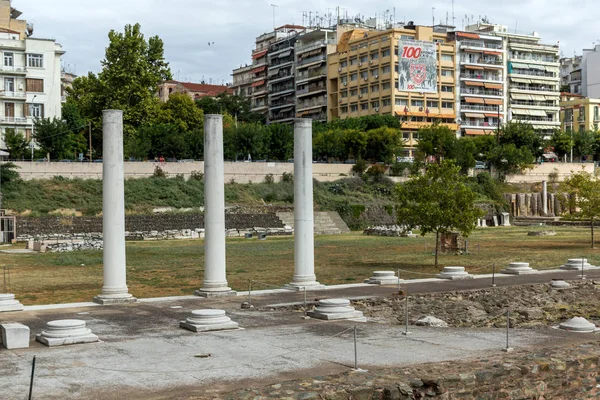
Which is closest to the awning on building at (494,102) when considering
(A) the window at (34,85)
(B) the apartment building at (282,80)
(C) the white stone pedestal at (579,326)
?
(B) the apartment building at (282,80)

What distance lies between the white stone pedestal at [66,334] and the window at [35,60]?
74.2 meters

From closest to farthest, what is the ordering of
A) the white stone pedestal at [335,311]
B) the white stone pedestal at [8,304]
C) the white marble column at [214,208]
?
the white stone pedestal at [335,311] → the white stone pedestal at [8,304] → the white marble column at [214,208]

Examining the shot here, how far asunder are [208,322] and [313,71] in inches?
4671

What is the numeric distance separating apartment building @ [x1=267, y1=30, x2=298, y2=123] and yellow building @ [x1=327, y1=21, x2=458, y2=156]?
46.0ft

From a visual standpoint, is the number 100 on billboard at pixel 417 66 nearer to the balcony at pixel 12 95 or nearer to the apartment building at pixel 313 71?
the apartment building at pixel 313 71

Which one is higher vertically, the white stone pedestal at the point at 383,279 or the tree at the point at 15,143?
the tree at the point at 15,143

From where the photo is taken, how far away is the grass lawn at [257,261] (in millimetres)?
34312

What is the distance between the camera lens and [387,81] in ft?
397

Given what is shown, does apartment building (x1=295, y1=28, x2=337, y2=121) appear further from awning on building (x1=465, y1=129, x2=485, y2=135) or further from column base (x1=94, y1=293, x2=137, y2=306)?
column base (x1=94, y1=293, x2=137, y2=306)

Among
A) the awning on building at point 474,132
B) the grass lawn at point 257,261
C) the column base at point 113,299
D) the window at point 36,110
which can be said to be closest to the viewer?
the column base at point 113,299

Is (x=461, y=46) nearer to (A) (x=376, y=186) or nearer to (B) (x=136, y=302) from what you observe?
(A) (x=376, y=186)

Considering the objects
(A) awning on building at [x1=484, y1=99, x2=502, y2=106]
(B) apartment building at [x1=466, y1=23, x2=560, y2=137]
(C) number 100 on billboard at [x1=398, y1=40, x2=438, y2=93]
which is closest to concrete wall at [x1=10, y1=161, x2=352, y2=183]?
(C) number 100 on billboard at [x1=398, y1=40, x2=438, y2=93]

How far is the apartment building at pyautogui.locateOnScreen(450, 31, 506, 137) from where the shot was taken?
422ft

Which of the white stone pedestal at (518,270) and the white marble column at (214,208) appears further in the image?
the white stone pedestal at (518,270)
